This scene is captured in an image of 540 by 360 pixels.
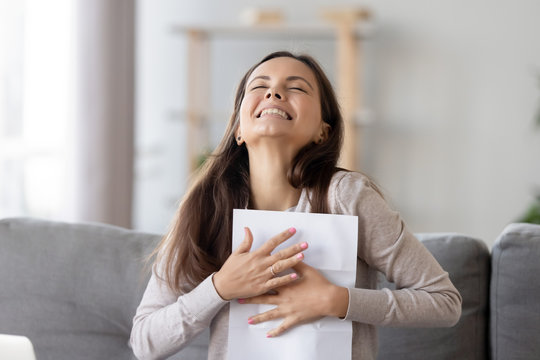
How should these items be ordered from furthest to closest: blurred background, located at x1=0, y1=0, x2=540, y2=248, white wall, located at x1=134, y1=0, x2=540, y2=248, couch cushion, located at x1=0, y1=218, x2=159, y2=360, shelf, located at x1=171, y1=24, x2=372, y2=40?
white wall, located at x1=134, y1=0, x2=540, y2=248 < shelf, located at x1=171, y1=24, x2=372, y2=40 < blurred background, located at x1=0, y1=0, x2=540, y2=248 < couch cushion, located at x1=0, y1=218, x2=159, y2=360

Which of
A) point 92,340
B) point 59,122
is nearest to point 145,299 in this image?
point 92,340

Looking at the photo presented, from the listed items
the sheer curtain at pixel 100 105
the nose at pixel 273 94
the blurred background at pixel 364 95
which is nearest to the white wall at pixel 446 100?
the blurred background at pixel 364 95

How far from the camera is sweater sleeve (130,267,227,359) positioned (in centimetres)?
123

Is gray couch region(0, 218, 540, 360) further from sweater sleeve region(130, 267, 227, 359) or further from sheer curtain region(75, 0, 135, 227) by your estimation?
sheer curtain region(75, 0, 135, 227)

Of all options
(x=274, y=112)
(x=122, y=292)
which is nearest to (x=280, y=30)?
(x=122, y=292)

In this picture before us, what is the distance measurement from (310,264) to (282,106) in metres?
0.31

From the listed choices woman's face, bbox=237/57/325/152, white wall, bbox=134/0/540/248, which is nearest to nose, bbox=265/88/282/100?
woman's face, bbox=237/57/325/152

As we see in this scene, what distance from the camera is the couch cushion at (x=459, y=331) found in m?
1.48

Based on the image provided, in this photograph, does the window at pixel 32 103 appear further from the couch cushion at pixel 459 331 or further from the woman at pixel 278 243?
the couch cushion at pixel 459 331

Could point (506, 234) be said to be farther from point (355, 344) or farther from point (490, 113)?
point (490, 113)

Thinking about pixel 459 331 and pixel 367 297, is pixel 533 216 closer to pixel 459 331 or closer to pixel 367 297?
pixel 459 331

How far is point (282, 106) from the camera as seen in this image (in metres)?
1.32

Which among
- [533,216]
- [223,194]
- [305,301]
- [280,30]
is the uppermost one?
[280,30]

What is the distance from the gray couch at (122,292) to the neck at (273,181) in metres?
0.33
